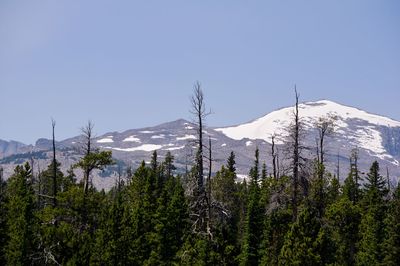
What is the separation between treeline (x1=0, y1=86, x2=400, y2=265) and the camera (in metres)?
34.3

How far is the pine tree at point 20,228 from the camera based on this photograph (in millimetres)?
43250

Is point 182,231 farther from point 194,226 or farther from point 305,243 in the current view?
point 305,243

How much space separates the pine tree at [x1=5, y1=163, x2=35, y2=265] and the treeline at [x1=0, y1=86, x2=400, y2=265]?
3.4 inches

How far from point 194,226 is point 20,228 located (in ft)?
59.8

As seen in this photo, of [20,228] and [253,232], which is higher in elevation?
[20,228]

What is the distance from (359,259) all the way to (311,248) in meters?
19.7

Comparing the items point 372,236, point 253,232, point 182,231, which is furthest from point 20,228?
point 372,236

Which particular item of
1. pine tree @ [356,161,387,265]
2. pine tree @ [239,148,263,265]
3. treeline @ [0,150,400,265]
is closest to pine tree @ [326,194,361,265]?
treeline @ [0,150,400,265]

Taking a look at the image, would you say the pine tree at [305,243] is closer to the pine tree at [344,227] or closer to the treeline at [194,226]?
the treeline at [194,226]

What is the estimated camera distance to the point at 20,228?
147 feet

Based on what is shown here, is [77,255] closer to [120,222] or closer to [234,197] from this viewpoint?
[120,222]

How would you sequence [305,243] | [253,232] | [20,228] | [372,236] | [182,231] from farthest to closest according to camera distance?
Answer: [253,232]
[372,236]
[182,231]
[20,228]
[305,243]

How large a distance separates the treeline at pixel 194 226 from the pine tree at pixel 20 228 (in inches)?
3.4

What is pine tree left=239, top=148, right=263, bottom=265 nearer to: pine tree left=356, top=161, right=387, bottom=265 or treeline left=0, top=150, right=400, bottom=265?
treeline left=0, top=150, right=400, bottom=265
